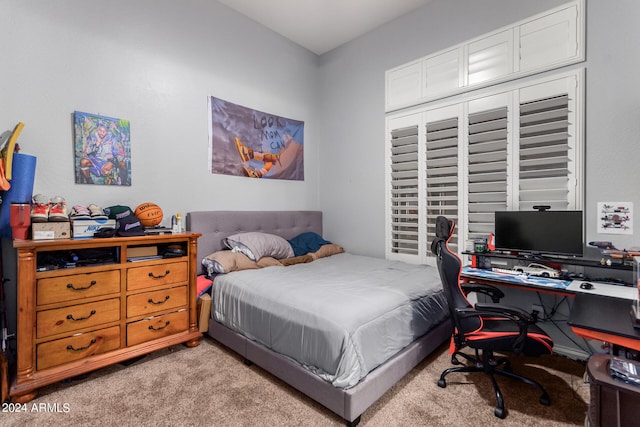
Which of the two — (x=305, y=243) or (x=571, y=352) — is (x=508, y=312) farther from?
(x=305, y=243)

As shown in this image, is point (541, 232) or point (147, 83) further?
point (147, 83)

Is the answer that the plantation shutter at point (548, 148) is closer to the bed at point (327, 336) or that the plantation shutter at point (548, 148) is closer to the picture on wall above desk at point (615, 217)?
the picture on wall above desk at point (615, 217)

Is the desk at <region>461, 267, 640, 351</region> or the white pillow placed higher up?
the white pillow

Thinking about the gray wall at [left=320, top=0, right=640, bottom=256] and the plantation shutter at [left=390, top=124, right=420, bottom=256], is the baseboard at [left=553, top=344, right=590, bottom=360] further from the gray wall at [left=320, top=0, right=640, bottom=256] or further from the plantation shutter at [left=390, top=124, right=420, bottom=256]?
the plantation shutter at [left=390, top=124, right=420, bottom=256]

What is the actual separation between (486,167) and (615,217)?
1041mm

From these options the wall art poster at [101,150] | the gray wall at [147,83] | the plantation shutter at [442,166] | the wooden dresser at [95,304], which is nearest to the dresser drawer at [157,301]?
the wooden dresser at [95,304]

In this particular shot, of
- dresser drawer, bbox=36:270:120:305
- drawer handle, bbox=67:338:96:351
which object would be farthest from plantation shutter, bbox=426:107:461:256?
drawer handle, bbox=67:338:96:351

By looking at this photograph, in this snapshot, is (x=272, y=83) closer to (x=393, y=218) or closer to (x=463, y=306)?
(x=393, y=218)

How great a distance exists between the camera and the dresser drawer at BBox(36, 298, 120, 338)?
1.97 metres

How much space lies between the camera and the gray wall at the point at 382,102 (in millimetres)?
2314

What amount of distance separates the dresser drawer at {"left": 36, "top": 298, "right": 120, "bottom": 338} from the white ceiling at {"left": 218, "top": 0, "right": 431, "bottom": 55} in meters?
3.37

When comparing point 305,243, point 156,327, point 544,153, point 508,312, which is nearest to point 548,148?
point 544,153

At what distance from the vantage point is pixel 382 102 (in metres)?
3.86

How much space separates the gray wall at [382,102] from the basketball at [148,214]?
2438mm
